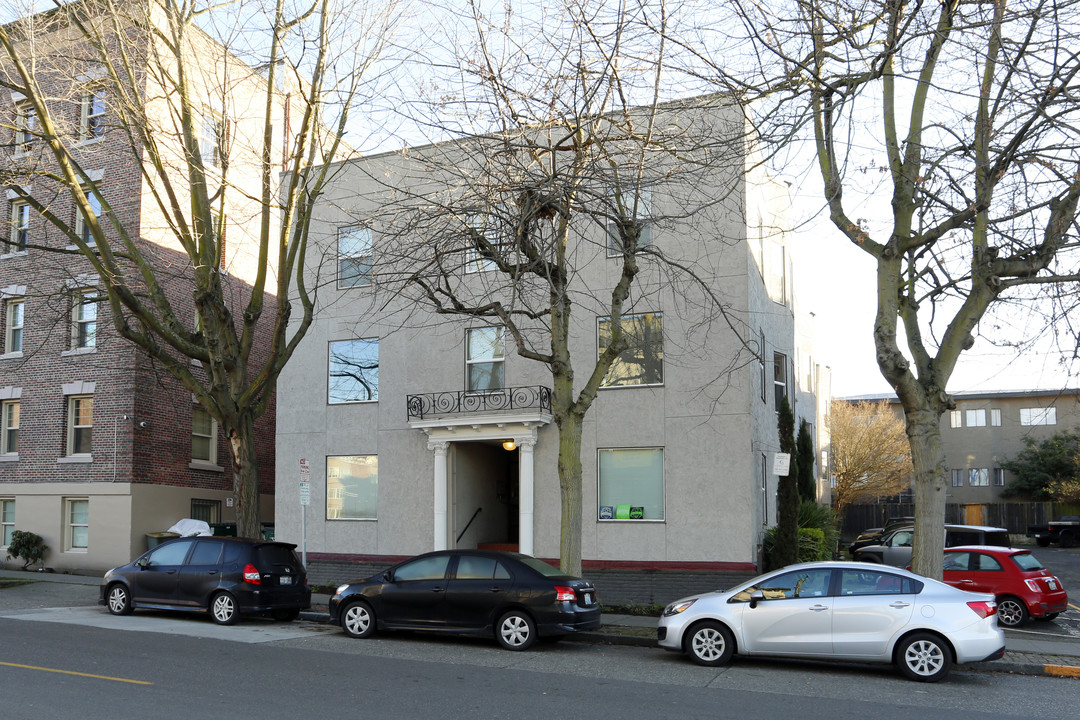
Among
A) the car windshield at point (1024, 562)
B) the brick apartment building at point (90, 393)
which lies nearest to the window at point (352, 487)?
the brick apartment building at point (90, 393)

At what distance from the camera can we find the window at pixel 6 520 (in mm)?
25641

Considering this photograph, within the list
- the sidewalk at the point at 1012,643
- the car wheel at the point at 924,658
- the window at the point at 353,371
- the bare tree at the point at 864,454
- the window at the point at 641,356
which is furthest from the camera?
the bare tree at the point at 864,454

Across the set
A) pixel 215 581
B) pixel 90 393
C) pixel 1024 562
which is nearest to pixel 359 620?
pixel 215 581

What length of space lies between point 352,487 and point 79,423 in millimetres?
9219

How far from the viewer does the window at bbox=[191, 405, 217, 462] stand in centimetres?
2644

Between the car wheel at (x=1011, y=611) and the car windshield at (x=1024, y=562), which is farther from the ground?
the car windshield at (x=1024, y=562)

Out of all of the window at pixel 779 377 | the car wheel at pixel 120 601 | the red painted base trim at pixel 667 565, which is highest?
the window at pixel 779 377

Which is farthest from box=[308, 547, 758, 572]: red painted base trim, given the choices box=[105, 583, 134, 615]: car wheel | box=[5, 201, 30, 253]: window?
box=[5, 201, 30, 253]: window

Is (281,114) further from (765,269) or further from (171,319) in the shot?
(765,269)

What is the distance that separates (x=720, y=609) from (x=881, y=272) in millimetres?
5413

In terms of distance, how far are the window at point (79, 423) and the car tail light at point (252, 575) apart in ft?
40.4

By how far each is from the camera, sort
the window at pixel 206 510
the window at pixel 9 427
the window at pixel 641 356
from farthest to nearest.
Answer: the window at pixel 206 510, the window at pixel 9 427, the window at pixel 641 356

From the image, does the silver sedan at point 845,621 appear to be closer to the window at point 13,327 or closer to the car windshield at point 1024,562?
the car windshield at point 1024,562

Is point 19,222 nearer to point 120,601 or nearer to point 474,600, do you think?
point 120,601
